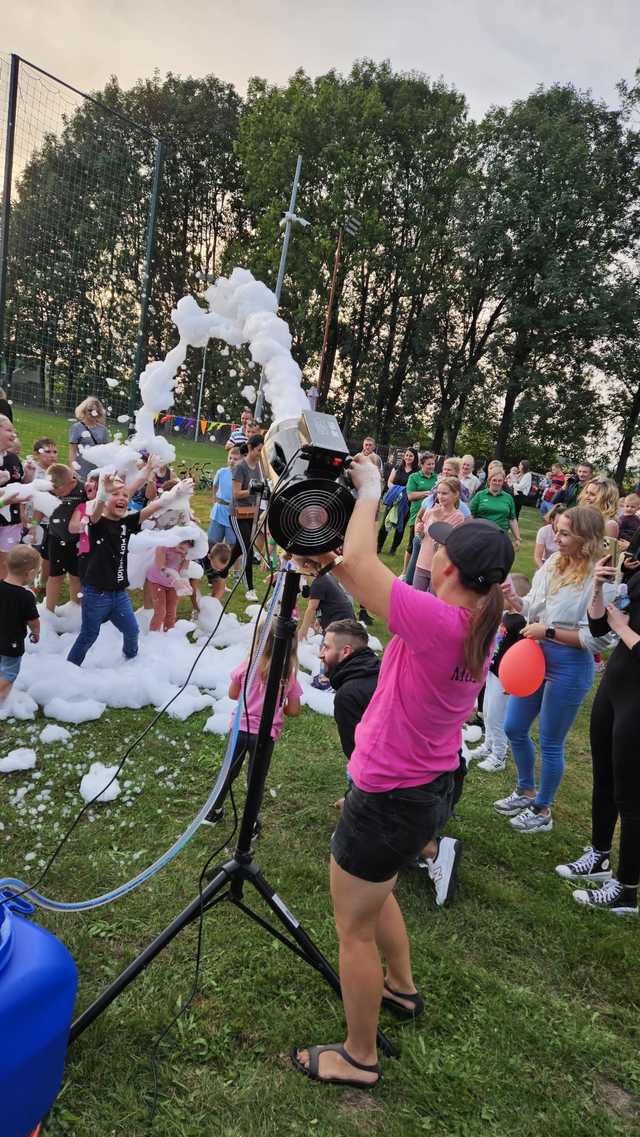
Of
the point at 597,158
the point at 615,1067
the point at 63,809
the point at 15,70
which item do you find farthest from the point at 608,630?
the point at 597,158

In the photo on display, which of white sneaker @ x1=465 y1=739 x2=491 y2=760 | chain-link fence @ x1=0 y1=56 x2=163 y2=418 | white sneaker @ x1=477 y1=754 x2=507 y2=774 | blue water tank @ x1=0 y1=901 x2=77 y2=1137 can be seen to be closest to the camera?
blue water tank @ x1=0 y1=901 x2=77 y2=1137

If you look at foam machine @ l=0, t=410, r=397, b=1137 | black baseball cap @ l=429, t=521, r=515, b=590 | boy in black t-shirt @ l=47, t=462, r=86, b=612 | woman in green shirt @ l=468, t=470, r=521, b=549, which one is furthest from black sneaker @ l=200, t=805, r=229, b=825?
woman in green shirt @ l=468, t=470, r=521, b=549

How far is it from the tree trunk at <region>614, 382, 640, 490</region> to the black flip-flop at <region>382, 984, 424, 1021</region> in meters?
27.4

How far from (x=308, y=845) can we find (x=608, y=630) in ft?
6.34

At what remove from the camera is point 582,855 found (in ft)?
11.4

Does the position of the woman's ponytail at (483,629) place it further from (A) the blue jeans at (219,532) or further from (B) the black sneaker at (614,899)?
(A) the blue jeans at (219,532)

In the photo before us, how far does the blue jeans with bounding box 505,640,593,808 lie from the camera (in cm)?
341

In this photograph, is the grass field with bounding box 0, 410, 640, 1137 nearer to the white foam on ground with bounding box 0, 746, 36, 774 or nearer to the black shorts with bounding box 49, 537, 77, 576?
the white foam on ground with bounding box 0, 746, 36, 774

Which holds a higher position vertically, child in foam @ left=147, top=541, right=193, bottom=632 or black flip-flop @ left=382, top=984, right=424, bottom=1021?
child in foam @ left=147, top=541, right=193, bottom=632

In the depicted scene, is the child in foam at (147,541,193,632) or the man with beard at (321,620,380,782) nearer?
the man with beard at (321,620,380,782)

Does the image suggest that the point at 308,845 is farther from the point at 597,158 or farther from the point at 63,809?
the point at 597,158

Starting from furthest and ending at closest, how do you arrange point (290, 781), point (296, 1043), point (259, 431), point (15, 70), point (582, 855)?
point (15, 70) → point (259, 431) → point (290, 781) → point (582, 855) → point (296, 1043)

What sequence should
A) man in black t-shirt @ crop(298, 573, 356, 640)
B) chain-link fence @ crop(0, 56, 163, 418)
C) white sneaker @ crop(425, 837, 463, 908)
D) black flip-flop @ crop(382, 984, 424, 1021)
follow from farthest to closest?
1. chain-link fence @ crop(0, 56, 163, 418)
2. man in black t-shirt @ crop(298, 573, 356, 640)
3. white sneaker @ crop(425, 837, 463, 908)
4. black flip-flop @ crop(382, 984, 424, 1021)

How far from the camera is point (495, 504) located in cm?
783
